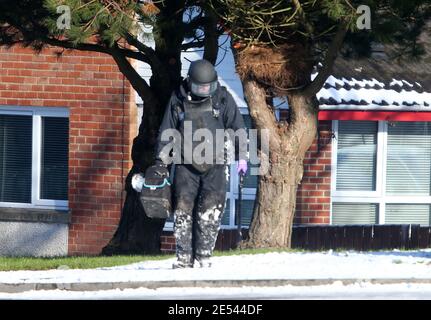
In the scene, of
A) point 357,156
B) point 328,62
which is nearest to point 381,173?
point 357,156

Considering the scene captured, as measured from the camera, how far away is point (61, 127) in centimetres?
2055

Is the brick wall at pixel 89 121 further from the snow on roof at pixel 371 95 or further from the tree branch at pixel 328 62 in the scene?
the tree branch at pixel 328 62

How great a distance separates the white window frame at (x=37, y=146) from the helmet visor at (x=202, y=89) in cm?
956

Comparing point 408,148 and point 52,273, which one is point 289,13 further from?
point 408,148

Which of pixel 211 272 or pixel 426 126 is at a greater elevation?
pixel 426 126

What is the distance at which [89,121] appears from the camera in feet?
65.8

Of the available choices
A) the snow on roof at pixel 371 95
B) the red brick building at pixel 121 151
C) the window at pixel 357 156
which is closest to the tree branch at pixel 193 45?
the snow on roof at pixel 371 95

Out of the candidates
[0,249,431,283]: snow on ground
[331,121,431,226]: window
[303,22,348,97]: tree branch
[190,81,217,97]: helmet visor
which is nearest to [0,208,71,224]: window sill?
[331,121,431,226]: window

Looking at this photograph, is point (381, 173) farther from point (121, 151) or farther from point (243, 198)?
point (121, 151)

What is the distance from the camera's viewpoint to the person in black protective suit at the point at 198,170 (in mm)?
11102

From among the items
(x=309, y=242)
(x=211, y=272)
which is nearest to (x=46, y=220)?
(x=309, y=242)

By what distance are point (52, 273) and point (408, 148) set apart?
980 cm

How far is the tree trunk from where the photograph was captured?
→ 14.1 m
